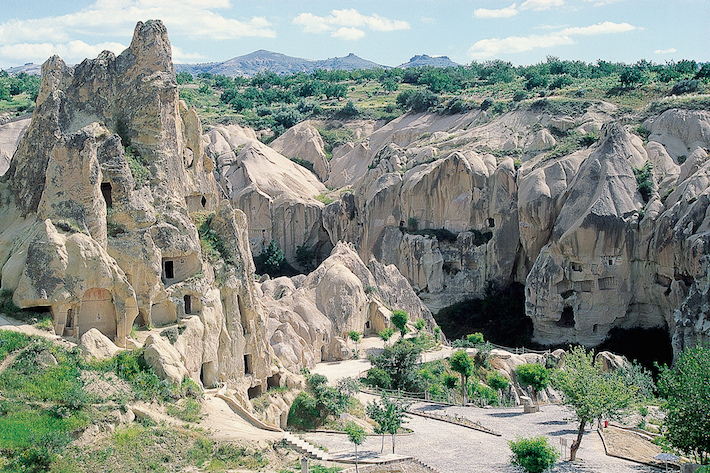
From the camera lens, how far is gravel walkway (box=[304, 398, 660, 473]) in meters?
28.2

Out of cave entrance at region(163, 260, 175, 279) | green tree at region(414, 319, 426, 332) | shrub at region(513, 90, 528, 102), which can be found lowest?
green tree at region(414, 319, 426, 332)

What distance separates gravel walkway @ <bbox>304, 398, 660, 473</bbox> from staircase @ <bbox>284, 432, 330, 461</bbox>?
0.93 metres

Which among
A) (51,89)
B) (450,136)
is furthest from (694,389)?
(450,136)

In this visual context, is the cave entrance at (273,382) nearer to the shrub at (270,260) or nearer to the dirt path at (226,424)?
the dirt path at (226,424)

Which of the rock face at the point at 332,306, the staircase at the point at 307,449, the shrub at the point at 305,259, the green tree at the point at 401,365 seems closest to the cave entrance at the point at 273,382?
the rock face at the point at 332,306

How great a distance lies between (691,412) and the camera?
26703 mm

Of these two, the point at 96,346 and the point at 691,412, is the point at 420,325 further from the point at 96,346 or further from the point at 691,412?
the point at 96,346

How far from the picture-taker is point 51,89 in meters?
33.8

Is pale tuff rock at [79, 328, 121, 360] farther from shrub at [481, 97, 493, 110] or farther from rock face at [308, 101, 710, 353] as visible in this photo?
shrub at [481, 97, 493, 110]

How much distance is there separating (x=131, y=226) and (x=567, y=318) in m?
38.0

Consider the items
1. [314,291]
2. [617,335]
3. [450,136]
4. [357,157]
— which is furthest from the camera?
[357,157]

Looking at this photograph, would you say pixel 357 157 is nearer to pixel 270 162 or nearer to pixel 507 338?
pixel 270 162

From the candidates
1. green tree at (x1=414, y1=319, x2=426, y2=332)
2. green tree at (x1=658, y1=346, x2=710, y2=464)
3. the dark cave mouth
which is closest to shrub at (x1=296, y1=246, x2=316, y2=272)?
the dark cave mouth

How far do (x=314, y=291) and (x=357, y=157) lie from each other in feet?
167
